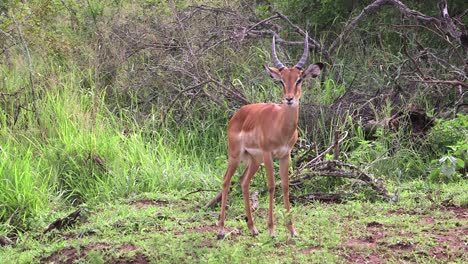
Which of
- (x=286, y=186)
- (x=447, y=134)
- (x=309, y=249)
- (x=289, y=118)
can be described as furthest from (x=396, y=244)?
(x=447, y=134)

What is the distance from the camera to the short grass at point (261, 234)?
15.7ft

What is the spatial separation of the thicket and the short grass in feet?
1.70


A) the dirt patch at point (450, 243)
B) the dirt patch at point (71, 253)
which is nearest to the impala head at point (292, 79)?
the dirt patch at point (450, 243)

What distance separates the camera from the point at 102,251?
5039mm

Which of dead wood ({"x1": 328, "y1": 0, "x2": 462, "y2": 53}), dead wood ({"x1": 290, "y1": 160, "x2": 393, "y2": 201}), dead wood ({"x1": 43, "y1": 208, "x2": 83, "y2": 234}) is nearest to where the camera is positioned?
dead wood ({"x1": 43, "y1": 208, "x2": 83, "y2": 234})

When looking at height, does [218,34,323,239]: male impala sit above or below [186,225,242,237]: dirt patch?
above

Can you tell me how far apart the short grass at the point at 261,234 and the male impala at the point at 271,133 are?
0.27 metres

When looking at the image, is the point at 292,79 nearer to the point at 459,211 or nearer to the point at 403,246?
the point at 403,246

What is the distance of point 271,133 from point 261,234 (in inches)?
31.2

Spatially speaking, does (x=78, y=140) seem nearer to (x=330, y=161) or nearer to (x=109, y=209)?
(x=109, y=209)

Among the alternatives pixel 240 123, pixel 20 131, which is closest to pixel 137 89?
pixel 20 131

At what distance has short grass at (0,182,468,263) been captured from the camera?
4785mm

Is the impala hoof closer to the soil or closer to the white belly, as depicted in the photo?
the white belly

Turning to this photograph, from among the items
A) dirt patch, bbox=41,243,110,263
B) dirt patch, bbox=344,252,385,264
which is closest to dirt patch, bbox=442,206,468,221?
dirt patch, bbox=344,252,385,264
